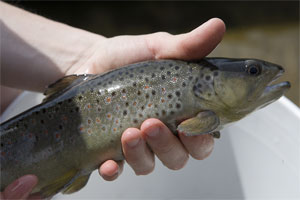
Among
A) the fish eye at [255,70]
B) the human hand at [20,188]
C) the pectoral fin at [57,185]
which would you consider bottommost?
the pectoral fin at [57,185]

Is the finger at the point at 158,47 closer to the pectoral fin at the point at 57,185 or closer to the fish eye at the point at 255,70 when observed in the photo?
the fish eye at the point at 255,70

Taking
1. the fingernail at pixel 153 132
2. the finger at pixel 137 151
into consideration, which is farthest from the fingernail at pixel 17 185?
the fingernail at pixel 153 132

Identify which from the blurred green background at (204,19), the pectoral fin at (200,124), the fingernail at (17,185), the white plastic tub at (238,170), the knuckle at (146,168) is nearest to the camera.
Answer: the pectoral fin at (200,124)

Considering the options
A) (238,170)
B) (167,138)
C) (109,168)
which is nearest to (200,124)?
(167,138)

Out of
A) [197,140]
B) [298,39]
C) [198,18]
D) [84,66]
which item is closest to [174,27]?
[198,18]

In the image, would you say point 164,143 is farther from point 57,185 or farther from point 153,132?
point 57,185
